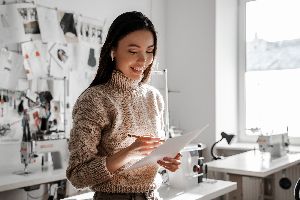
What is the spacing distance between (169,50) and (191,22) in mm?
459

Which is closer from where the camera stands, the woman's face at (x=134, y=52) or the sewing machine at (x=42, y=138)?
the woman's face at (x=134, y=52)

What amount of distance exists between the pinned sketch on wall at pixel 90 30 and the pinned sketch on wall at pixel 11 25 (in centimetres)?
63

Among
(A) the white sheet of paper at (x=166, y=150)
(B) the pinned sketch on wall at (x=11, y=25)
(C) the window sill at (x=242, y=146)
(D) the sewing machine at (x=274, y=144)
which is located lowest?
(C) the window sill at (x=242, y=146)

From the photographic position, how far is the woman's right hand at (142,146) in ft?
2.83

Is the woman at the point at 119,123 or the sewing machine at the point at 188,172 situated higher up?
the woman at the point at 119,123

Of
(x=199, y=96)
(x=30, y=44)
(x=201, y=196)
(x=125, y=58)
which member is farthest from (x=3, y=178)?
(x=199, y=96)

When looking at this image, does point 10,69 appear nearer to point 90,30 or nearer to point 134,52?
point 90,30

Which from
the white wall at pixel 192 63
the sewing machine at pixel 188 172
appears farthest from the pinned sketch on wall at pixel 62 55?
the sewing machine at pixel 188 172

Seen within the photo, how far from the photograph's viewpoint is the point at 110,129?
93 cm

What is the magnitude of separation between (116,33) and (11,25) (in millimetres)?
2298

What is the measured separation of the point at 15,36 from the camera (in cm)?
301

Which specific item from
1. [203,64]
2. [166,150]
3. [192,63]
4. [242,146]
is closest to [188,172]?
[166,150]

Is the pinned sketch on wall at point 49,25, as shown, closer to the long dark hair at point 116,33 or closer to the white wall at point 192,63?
the white wall at point 192,63

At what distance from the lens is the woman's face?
99 centimetres
